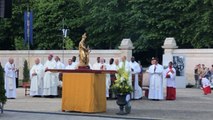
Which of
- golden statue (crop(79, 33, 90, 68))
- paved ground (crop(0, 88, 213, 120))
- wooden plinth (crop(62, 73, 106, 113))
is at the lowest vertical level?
paved ground (crop(0, 88, 213, 120))

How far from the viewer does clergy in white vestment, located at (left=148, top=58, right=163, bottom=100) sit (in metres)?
24.4

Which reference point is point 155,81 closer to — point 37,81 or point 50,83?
point 50,83

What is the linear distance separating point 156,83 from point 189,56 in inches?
553

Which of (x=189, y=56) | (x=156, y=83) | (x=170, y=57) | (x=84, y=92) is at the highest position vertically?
(x=189, y=56)

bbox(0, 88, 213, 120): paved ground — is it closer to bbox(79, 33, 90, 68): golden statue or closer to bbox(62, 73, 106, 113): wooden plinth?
bbox(62, 73, 106, 113): wooden plinth

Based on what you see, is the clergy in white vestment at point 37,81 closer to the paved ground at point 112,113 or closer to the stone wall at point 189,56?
the paved ground at point 112,113

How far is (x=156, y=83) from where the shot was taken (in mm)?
24672

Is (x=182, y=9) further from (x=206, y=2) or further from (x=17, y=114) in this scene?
(x=17, y=114)

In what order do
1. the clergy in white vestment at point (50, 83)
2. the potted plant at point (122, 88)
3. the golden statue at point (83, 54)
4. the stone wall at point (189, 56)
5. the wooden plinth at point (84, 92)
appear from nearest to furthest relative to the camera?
the potted plant at point (122, 88) → the wooden plinth at point (84, 92) → the golden statue at point (83, 54) → the clergy in white vestment at point (50, 83) → the stone wall at point (189, 56)

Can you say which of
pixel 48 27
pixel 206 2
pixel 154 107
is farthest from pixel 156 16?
pixel 154 107

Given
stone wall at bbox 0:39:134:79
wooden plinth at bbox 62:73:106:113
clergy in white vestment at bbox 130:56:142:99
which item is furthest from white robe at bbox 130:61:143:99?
stone wall at bbox 0:39:134:79

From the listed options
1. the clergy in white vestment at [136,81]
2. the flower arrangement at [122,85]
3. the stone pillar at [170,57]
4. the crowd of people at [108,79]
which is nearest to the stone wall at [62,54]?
the stone pillar at [170,57]

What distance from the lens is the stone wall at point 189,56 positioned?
3709cm

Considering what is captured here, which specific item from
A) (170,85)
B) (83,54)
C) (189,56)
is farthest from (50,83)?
(189,56)
